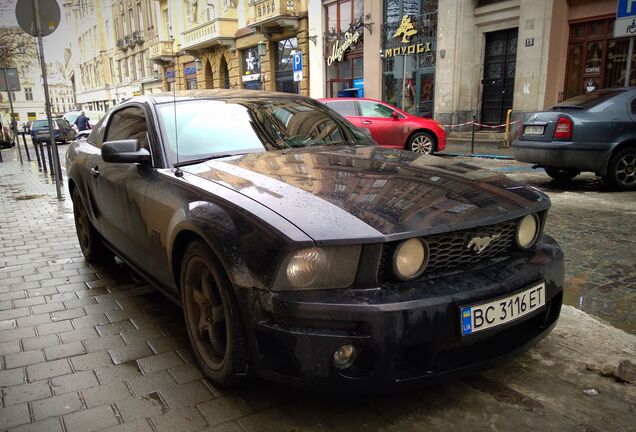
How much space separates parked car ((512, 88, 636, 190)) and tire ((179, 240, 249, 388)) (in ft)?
21.3

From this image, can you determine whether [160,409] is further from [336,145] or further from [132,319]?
[336,145]

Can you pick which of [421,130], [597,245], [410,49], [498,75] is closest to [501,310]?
[597,245]

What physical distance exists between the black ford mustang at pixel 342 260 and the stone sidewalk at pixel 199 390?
0.84 feet

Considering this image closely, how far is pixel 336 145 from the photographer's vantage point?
3473 millimetres

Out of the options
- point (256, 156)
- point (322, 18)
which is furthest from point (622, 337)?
point (322, 18)

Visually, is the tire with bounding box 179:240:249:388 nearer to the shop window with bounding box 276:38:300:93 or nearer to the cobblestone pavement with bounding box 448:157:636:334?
the cobblestone pavement with bounding box 448:157:636:334

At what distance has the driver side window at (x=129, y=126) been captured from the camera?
11.3 ft

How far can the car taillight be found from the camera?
733 cm

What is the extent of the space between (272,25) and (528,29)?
14.0m

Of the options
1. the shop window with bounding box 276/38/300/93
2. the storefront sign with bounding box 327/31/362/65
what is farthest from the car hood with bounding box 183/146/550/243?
the shop window with bounding box 276/38/300/93

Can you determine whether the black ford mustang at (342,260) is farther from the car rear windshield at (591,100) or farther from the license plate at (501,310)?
the car rear windshield at (591,100)

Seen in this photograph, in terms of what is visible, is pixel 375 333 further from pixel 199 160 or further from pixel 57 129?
pixel 57 129

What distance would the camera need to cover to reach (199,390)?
8.23 ft

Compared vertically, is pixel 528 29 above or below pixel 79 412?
above
